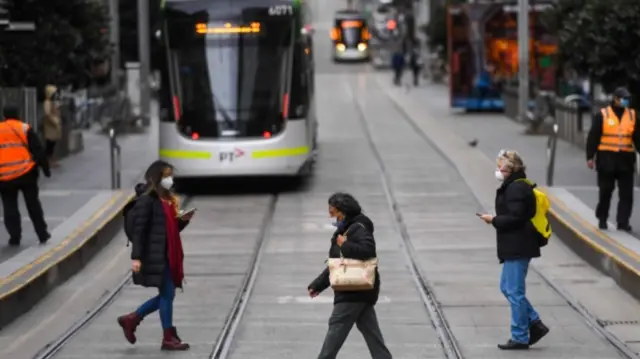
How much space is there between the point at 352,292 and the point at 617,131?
801 cm

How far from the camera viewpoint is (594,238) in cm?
1806

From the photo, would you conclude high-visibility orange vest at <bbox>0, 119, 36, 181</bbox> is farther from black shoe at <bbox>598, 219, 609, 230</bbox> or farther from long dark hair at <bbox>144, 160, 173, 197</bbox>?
black shoe at <bbox>598, 219, 609, 230</bbox>

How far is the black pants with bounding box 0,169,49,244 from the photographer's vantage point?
17781 millimetres

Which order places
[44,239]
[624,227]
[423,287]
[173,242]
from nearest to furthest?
1. [173,242]
2. [423,287]
3. [44,239]
4. [624,227]

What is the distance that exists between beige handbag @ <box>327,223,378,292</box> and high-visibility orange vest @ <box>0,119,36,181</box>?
26.1 ft

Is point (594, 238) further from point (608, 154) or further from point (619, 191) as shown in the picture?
point (608, 154)

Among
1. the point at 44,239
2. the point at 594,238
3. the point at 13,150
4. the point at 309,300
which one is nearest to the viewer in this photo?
the point at 309,300

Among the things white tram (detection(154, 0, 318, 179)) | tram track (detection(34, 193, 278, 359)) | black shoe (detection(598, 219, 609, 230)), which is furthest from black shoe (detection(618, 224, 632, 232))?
white tram (detection(154, 0, 318, 179))

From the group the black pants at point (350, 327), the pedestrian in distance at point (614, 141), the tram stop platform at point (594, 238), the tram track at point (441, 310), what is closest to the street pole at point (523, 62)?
the tram track at point (441, 310)

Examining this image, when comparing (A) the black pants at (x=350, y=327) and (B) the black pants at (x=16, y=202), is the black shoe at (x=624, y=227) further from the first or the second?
(A) the black pants at (x=350, y=327)

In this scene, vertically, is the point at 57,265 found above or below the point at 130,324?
below

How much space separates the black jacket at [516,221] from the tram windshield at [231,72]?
41.9 feet

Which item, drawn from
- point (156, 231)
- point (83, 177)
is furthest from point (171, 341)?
point (83, 177)

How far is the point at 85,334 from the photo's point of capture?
13820mm
